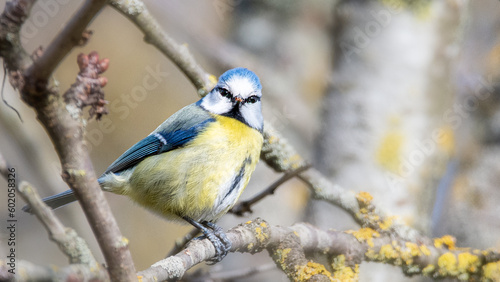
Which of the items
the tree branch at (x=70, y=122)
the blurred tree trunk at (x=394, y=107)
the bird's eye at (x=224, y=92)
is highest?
the blurred tree trunk at (x=394, y=107)

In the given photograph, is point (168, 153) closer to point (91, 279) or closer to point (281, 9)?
point (91, 279)

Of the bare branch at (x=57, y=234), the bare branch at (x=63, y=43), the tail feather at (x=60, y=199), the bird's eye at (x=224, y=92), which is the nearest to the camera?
the bare branch at (x=63, y=43)

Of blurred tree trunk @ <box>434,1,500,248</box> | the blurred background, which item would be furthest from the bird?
blurred tree trunk @ <box>434,1,500,248</box>

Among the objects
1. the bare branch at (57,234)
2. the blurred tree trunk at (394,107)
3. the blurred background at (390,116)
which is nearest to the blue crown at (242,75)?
the blurred background at (390,116)

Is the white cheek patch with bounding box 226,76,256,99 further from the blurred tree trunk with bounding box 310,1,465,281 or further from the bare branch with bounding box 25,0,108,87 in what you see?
the bare branch with bounding box 25,0,108,87

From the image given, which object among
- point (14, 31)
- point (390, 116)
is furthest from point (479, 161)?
point (14, 31)

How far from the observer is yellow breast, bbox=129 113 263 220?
1.50 metres

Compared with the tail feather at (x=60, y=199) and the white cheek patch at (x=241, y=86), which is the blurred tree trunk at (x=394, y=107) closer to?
the white cheek patch at (x=241, y=86)

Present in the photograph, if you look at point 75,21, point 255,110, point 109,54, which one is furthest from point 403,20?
point 109,54

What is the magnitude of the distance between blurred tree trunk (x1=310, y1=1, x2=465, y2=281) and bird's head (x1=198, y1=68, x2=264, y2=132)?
1.91 feet

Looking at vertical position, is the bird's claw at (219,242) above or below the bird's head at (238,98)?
below

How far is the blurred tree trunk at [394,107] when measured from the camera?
206cm

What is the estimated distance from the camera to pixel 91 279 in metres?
0.70

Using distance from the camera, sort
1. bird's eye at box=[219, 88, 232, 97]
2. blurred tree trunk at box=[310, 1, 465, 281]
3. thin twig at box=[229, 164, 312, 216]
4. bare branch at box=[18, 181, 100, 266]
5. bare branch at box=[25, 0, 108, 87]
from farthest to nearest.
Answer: blurred tree trunk at box=[310, 1, 465, 281] < bird's eye at box=[219, 88, 232, 97] < thin twig at box=[229, 164, 312, 216] < bare branch at box=[18, 181, 100, 266] < bare branch at box=[25, 0, 108, 87]
